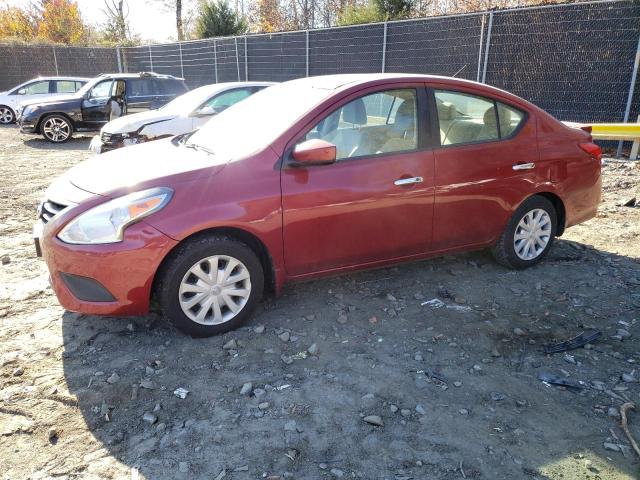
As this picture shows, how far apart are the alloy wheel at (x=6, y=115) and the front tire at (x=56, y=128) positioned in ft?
15.4

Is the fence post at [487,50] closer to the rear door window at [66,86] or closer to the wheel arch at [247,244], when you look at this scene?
the wheel arch at [247,244]

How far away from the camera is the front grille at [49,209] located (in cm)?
344

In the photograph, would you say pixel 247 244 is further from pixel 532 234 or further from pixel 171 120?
pixel 171 120

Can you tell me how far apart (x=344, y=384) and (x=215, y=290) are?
106 cm

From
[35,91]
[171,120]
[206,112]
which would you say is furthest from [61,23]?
[206,112]

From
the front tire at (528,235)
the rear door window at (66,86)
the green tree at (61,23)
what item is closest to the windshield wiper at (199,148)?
the front tire at (528,235)

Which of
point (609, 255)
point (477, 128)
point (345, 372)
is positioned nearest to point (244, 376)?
point (345, 372)

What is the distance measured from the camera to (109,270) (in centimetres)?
320

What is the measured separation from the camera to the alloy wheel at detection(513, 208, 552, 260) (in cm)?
466

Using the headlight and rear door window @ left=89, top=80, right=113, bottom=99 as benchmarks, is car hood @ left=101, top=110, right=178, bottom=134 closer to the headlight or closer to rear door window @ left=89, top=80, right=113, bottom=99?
rear door window @ left=89, top=80, right=113, bottom=99

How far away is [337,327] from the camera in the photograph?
3729 mm

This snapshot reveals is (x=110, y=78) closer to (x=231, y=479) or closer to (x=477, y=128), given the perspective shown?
(x=477, y=128)

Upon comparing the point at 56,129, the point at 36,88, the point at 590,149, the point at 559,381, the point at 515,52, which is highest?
the point at 515,52

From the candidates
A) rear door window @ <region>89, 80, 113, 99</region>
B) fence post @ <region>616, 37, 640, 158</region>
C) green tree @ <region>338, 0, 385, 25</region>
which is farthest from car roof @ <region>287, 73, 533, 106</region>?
green tree @ <region>338, 0, 385, 25</region>
